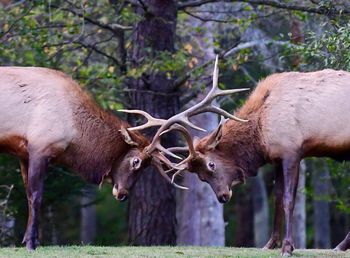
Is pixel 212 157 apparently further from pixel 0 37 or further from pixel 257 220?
pixel 257 220

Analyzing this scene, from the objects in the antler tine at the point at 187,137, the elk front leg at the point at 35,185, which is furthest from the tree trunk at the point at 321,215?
the elk front leg at the point at 35,185

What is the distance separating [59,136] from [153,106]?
14.8 feet

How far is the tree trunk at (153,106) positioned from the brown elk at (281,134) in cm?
387

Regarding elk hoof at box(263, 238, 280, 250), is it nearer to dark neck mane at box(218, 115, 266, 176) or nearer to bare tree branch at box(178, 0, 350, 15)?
→ dark neck mane at box(218, 115, 266, 176)

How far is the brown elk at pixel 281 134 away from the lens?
13047 millimetres

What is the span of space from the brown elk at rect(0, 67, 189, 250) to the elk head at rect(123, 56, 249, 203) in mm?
278

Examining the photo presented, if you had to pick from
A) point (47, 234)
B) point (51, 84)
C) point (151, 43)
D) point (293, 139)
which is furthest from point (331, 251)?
point (47, 234)

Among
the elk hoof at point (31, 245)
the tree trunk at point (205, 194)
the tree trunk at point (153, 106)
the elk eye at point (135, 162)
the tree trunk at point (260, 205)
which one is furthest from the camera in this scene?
the tree trunk at point (260, 205)

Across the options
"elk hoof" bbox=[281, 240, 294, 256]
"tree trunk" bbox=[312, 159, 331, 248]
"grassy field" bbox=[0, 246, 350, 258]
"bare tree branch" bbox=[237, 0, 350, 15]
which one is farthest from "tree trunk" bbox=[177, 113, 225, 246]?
"elk hoof" bbox=[281, 240, 294, 256]

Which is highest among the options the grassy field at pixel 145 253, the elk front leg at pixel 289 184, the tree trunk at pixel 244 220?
the elk front leg at pixel 289 184

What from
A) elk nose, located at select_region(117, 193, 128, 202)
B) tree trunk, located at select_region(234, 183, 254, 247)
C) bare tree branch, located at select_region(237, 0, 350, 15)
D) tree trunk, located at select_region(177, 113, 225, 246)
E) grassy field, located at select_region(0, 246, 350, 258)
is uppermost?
bare tree branch, located at select_region(237, 0, 350, 15)

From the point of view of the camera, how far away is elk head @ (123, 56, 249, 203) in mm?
13469

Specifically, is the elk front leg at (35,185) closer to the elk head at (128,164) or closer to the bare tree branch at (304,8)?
the elk head at (128,164)

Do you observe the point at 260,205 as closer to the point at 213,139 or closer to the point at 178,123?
the point at 213,139
